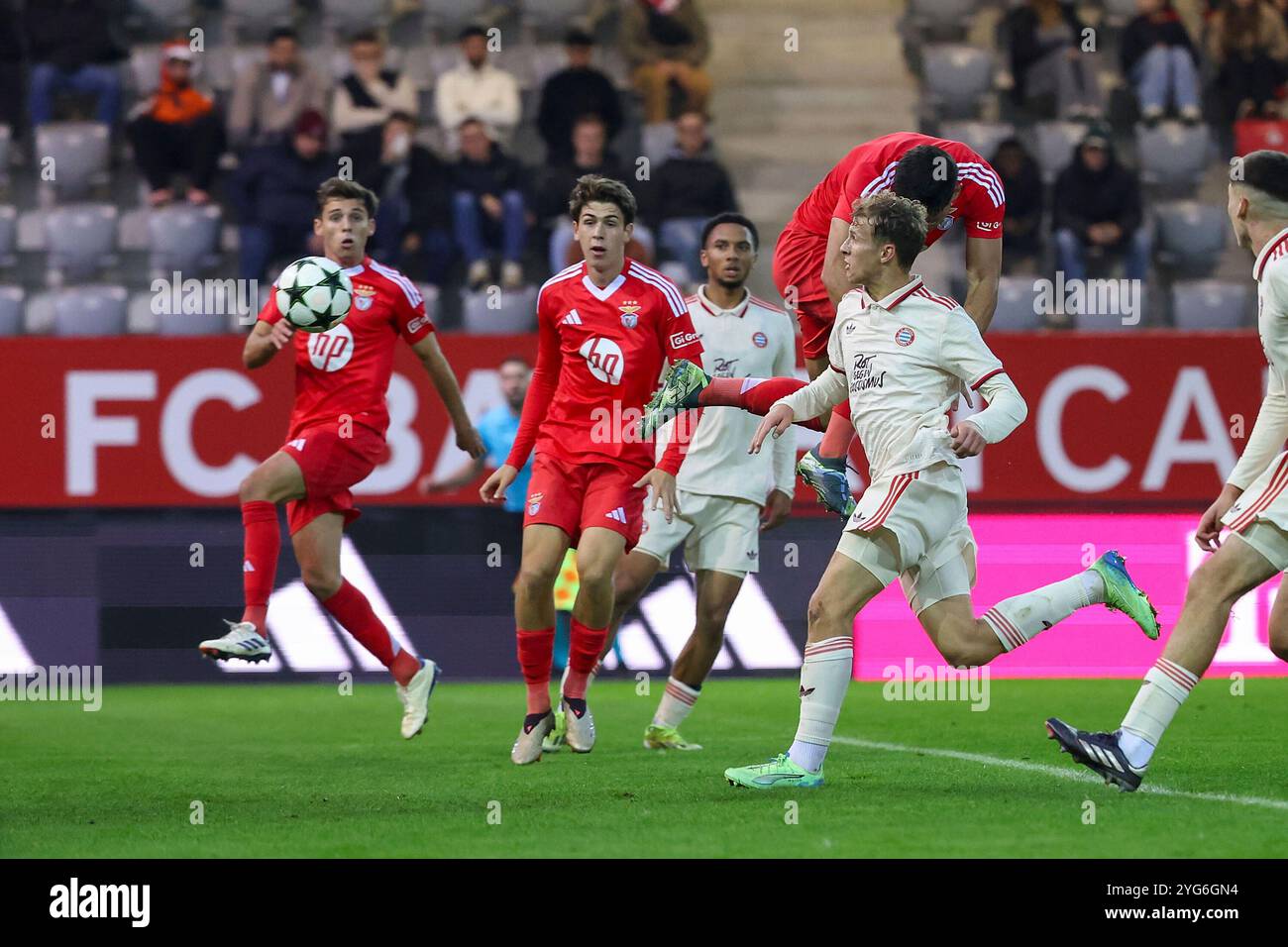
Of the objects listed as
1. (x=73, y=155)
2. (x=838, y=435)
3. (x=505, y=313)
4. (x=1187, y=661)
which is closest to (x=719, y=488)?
(x=838, y=435)

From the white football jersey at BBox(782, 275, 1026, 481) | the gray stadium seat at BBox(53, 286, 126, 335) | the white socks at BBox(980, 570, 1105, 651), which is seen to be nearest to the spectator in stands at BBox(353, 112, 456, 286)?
the gray stadium seat at BBox(53, 286, 126, 335)

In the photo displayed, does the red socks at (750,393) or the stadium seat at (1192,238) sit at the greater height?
the stadium seat at (1192,238)

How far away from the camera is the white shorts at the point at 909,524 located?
19.6 ft

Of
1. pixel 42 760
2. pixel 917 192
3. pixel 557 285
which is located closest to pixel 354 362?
pixel 557 285

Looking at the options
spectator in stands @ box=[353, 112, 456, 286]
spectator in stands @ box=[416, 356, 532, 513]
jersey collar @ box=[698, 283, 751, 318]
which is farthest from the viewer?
spectator in stands @ box=[353, 112, 456, 286]

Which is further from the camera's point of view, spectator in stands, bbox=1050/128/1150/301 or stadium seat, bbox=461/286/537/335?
spectator in stands, bbox=1050/128/1150/301

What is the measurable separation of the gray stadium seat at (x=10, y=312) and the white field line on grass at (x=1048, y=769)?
7.59 m

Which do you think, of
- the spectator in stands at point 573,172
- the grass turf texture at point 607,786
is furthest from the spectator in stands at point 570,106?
the grass turf texture at point 607,786

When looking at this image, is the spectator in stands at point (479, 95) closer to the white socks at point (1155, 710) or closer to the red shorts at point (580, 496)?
the red shorts at point (580, 496)

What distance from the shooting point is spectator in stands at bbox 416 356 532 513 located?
11.7 metres

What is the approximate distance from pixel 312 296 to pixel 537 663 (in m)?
1.81

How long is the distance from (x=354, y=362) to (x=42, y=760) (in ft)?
7.04

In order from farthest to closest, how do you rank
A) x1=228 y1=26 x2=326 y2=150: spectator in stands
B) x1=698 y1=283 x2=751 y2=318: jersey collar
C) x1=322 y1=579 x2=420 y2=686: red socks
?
1. x1=228 y1=26 x2=326 y2=150: spectator in stands
2. x1=698 y1=283 x2=751 y2=318: jersey collar
3. x1=322 y1=579 x2=420 y2=686: red socks

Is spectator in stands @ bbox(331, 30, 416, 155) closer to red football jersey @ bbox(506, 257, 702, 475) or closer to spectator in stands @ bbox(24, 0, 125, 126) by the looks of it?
spectator in stands @ bbox(24, 0, 125, 126)
